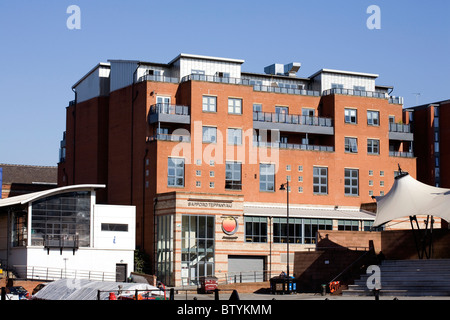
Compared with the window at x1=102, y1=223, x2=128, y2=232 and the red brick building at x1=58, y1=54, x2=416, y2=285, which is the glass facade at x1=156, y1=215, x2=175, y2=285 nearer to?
the red brick building at x1=58, y1=54, x2=416, y2=285

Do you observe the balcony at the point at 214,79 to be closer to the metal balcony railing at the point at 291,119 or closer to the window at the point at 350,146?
the metal balcony railing at the point at 291,119

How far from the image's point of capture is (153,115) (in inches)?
2894

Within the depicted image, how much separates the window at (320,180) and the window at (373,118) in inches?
283

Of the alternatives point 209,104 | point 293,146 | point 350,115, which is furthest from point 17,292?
point 350,115

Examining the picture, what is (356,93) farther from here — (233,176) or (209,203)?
(209,203)

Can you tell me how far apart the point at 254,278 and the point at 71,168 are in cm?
2689

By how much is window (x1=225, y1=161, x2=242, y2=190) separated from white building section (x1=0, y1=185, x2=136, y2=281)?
10.1 metres

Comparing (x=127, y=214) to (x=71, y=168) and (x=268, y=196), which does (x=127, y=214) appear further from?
(x=71, y=168)

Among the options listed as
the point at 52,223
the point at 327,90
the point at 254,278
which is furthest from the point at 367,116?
the point at 52,223

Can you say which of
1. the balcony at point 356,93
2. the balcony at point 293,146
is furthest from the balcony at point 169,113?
the balcony at point 356,93

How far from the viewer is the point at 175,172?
238 feet

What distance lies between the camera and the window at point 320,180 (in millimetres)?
79188

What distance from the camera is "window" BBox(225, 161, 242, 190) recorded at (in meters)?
74.8

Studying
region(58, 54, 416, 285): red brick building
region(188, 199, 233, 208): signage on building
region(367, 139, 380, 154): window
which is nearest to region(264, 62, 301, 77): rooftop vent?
region(58, 54, 416, 285): red brick building
